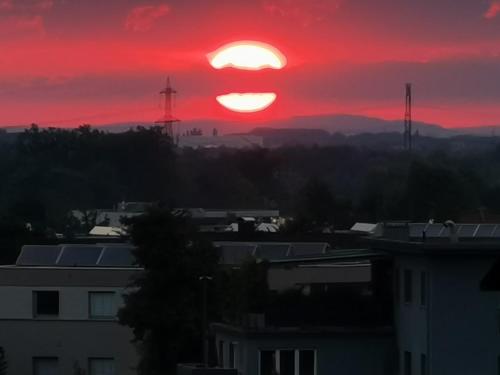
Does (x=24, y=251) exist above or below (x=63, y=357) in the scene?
above

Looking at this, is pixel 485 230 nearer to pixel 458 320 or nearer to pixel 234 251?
pixel 234 251

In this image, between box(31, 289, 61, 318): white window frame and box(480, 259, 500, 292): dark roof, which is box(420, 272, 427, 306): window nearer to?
box(31, 289, 61, 318): white window frame

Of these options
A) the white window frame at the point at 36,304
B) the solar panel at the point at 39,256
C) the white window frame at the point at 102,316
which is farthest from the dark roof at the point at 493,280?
the solar panel at the point at 39,256

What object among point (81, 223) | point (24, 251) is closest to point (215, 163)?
point (81, 223)

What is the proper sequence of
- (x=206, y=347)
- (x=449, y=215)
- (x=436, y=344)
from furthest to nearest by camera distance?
(x=449, y=215), (x=206, y=347), (x=436, y=344)

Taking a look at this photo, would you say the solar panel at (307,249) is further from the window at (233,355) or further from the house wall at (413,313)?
the house wall at (413,313)

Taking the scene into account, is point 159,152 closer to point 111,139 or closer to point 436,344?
point 111,139

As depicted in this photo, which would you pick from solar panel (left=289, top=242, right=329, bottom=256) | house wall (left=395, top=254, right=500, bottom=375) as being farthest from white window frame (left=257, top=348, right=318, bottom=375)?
solar panel (left=289, top=242, right=329, bottom=256)
